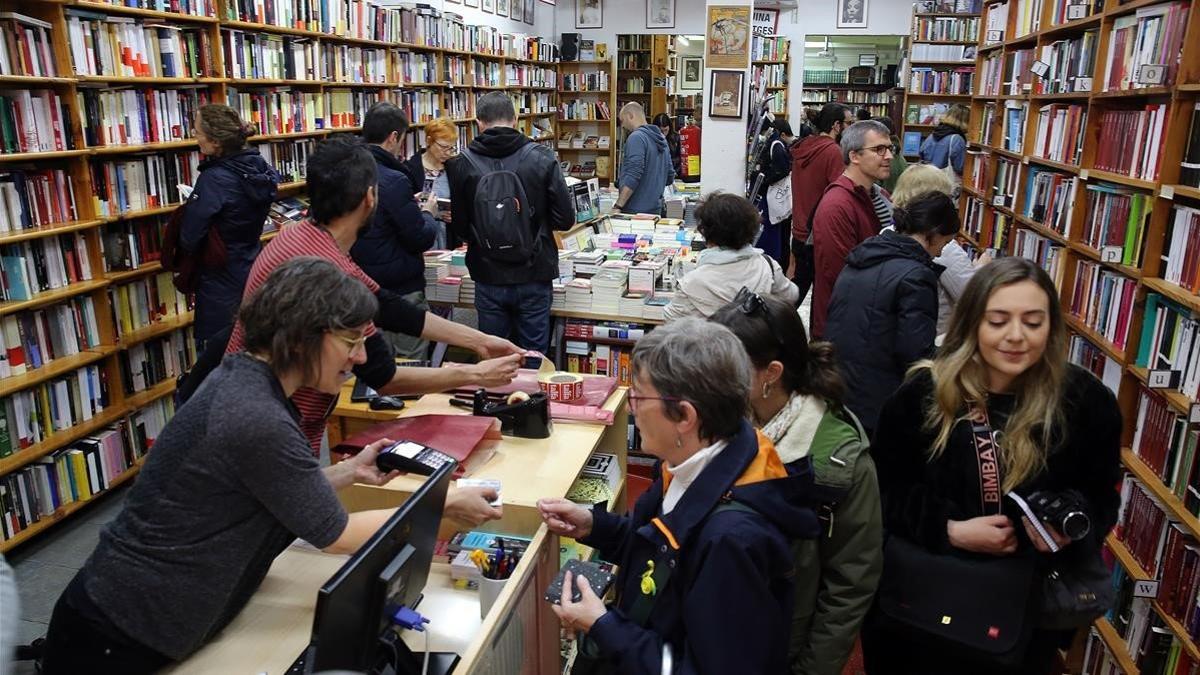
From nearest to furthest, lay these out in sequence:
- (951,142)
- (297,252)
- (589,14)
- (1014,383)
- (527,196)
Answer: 1. (1014,383)
2. (297,252)
3. (527,196)
4. (951,142)
5. (589,14)

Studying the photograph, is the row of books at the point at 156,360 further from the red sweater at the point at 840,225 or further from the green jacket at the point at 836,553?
the green jacket at the point at 836,553

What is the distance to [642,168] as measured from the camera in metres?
6.80

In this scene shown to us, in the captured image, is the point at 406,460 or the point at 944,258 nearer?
the point at 406,460

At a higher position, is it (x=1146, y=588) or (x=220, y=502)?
(x=220, y=502)

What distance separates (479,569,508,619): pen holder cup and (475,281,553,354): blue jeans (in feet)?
8.19

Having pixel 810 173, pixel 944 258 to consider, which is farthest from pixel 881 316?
pixel 810 173

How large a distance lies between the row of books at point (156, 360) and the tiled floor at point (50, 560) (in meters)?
0.58

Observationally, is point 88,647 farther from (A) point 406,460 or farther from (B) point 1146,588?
(B) point 1146,588

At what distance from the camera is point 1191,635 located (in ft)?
7.82

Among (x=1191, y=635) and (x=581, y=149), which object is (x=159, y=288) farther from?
(x=581, y=149)

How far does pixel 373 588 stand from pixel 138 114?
3.89 metres

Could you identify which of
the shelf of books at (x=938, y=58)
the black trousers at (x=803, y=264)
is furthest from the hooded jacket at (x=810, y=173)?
the shelf of books at (x=938, y=58)

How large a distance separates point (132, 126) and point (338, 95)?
2321mm

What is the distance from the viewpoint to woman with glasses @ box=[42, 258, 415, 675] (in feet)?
4.69
